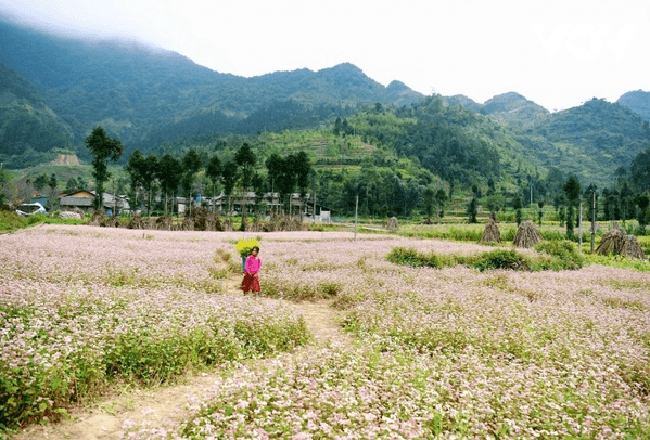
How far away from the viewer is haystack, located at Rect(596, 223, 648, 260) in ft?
83.1

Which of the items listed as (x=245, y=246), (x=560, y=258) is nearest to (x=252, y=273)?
(x=245, y=246)

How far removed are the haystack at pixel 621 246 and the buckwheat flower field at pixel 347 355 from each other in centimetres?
→ 1540

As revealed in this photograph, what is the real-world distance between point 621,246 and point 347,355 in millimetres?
27428

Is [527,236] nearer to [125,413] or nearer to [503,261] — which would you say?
[503,261]

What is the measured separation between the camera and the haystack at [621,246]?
25.3 metres

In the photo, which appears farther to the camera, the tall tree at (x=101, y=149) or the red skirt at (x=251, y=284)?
the tall tree at (x=101, y=149)

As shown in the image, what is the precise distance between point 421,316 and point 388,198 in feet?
311

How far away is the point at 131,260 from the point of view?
49.6 feet

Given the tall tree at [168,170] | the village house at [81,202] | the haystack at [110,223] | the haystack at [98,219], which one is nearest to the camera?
the haystack at [110,223]

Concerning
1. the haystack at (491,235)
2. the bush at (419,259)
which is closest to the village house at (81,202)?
the haystack at (491,235)

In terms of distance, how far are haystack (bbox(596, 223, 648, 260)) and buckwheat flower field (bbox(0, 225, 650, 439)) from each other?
15397 mm

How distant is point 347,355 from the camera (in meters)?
6.25

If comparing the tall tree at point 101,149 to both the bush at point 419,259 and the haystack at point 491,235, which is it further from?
the bush at point 419,259

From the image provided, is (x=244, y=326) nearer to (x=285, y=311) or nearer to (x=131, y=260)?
(x=285, y=311)
